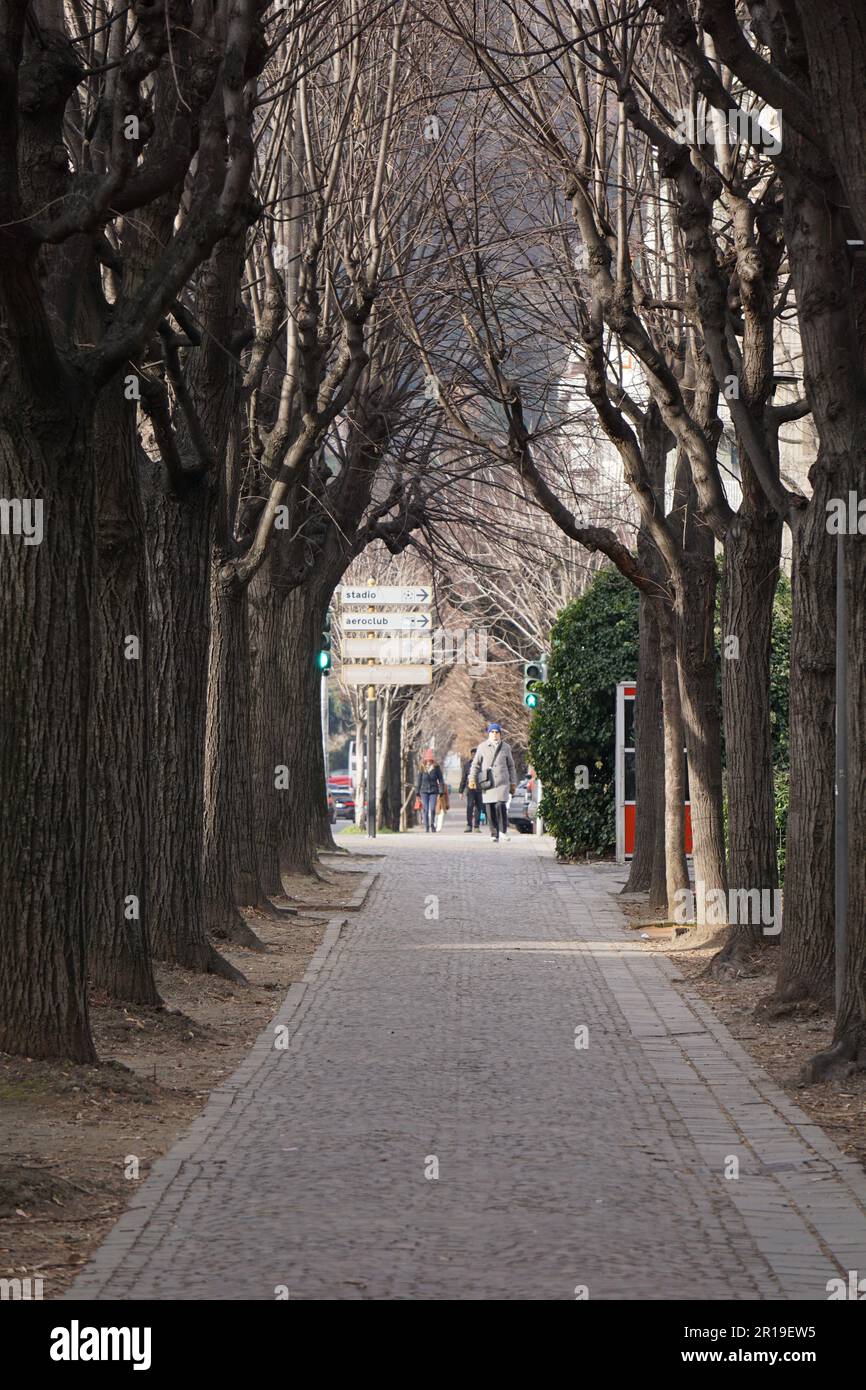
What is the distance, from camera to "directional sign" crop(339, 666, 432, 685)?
33469 mm

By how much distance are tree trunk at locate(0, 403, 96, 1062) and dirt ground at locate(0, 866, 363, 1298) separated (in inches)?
13.4

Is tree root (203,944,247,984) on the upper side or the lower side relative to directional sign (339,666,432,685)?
lower

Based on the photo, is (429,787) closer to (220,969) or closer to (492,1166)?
(220,969)

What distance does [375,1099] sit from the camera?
938cm

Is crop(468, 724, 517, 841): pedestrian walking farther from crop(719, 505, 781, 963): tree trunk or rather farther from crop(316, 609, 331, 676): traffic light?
crop(719, 505, 781, 963): tree trunk

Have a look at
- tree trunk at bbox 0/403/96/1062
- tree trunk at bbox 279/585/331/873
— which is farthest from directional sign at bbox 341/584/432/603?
tree trunk at bbox 0/403/96/1062

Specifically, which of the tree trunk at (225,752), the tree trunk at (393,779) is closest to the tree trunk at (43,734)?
the tree trunk at (225,752)

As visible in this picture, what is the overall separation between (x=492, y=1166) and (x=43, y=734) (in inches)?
118

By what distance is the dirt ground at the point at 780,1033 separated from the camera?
8953 millimetres

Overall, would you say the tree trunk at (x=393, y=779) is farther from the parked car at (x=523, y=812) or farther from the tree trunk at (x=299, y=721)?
the tree trunk at (x=299, y=721)

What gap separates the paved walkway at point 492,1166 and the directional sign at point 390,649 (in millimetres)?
19679

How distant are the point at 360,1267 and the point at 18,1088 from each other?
3321 mm

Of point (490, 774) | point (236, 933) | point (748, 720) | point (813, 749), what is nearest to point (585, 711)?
point (490, 774)

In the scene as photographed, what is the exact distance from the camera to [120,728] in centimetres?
1191
